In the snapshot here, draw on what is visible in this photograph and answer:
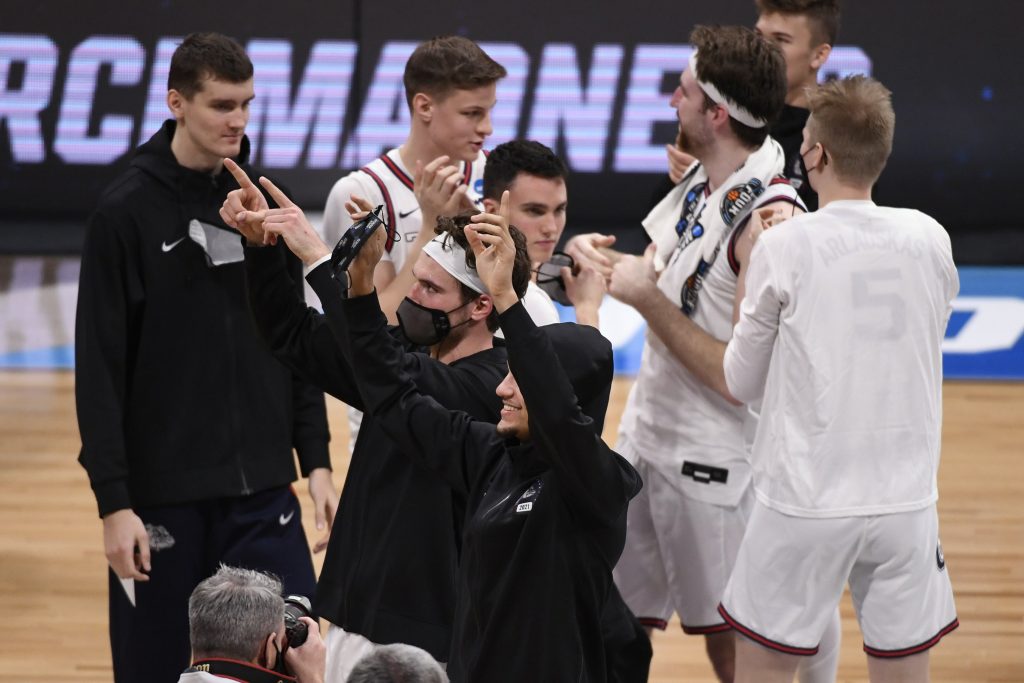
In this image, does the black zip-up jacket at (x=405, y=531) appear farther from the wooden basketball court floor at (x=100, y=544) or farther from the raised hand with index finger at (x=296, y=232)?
the wooden basketball court floor at (x=100, y=544)

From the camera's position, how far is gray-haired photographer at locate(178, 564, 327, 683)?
2.89 meters

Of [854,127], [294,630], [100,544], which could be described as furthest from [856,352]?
[100,544]

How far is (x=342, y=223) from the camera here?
477cm

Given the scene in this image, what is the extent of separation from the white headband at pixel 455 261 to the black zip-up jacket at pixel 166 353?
105cm

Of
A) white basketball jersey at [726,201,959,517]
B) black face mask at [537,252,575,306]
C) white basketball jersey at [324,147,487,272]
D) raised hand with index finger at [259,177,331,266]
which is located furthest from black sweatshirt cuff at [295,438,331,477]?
white basketball jersey at [726,201,959,517]

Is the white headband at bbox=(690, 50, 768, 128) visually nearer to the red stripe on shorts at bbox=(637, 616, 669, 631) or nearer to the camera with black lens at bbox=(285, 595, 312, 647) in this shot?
the red stripe on shorts at bbox=(637, 616, 669, 631)

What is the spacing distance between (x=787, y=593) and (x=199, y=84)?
7.22 feet

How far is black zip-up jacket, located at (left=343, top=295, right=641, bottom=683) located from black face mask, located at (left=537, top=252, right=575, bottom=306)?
1.03 metres

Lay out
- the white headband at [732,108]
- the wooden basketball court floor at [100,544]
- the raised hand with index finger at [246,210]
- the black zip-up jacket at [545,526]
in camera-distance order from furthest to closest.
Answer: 1. the wooden basketball court floor at [100,544]
2. the white headband at [732,108]
3. the raised hand with index finger at [246,210]
4. the black zip-up jacket at [545,526]

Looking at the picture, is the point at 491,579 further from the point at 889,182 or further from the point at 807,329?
the point at 889,182

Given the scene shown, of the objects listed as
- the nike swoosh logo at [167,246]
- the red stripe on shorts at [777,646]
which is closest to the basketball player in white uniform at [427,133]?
the nike swoosh logo at [167,246]

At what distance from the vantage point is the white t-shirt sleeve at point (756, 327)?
3.66 m

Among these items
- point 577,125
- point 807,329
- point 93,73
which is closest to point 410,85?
point 807,329

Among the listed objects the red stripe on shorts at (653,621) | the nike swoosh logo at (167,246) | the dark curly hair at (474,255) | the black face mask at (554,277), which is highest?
the dark curly hair at (474,255)
